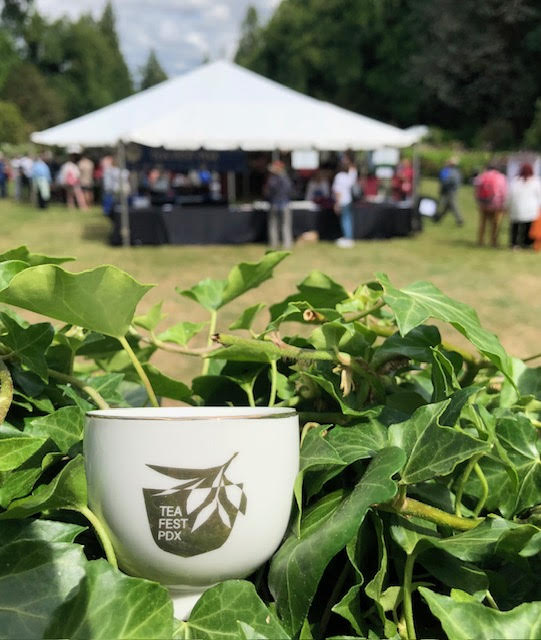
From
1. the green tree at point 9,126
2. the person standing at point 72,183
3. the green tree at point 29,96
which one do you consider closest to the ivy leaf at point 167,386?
the person standing at point 72,183

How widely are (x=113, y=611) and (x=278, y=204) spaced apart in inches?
411

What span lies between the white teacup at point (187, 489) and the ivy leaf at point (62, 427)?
11 centimetres

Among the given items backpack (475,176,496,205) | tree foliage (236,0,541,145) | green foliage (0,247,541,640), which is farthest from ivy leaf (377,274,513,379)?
tree foliage (236,0,541,145)

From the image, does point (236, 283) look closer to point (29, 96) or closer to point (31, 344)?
point (31, 344)

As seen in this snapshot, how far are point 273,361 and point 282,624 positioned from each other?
0.24 metres

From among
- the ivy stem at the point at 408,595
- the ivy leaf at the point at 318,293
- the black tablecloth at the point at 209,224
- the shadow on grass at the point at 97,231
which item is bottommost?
the shadow on grass at the point at 97,231

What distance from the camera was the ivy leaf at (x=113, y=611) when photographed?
0.48m

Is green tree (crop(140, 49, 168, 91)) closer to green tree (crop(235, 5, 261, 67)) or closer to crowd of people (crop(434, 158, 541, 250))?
green tree (crop(235, 5, 261, 67))

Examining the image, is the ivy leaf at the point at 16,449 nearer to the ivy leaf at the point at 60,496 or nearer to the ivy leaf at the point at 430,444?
the ivy leaf at the point at 60,496

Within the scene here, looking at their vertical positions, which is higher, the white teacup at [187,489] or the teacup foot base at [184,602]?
the white teacup at [187,489]

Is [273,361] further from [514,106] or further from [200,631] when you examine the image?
[514,106]

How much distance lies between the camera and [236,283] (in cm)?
87

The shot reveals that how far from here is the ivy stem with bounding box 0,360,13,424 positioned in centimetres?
60

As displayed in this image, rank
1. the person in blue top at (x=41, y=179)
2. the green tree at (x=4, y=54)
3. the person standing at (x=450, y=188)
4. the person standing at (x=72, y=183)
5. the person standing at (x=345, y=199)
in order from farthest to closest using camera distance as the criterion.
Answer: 1. the green tree at (x=4, y=54)
2. the person standing at (x=72, y=183)
3. the person in blue top at (x=41, y=179)
4. the person standing at (x=450, y=188)
5. the person standing at (x=345, y=199)
